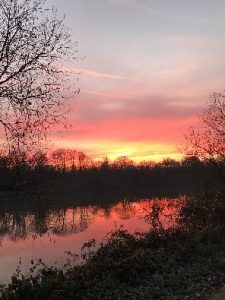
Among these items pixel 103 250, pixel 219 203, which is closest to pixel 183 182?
pixel 219 203

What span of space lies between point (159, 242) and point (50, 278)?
246 inches

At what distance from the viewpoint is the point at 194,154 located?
34875 millimetres

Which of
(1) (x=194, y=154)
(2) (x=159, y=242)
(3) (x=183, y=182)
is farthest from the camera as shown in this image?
(3) (x=183, y=182)

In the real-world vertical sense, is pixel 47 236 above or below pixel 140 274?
below

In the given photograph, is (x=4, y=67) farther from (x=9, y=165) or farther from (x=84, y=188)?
(x=84, y=188)

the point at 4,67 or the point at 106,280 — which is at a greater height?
the point at 4,67

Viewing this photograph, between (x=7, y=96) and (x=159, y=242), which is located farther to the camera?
(x=159, y=242)

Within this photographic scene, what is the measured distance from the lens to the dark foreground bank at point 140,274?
10906 millimetres

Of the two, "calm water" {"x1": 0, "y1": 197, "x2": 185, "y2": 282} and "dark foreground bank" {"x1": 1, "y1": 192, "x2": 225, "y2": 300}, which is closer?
"dark foreground bank" {"x1": 1, "y1": 192, "x2": 225, "y2": 300}

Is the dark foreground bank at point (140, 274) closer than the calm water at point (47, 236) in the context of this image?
Yes

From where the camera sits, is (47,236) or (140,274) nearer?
(140,274)

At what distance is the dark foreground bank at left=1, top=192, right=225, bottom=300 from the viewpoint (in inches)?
429

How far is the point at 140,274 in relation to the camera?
12.6 metres

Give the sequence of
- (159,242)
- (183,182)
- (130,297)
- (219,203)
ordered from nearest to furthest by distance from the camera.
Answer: (130,297), (159,242), (219,203), (183,182)
